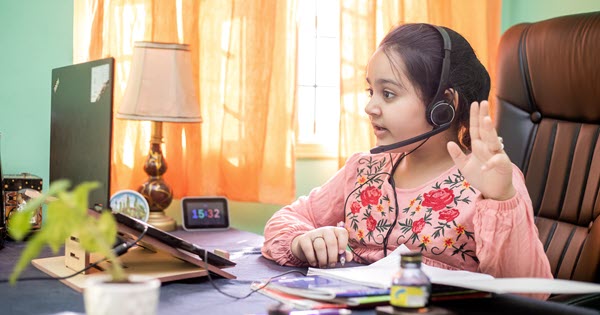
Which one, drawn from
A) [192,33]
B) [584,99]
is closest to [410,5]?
[192,33]

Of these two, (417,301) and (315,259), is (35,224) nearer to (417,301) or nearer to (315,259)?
(315,259)

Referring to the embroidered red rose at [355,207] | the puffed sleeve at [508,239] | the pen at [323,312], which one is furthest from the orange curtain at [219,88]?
the pen at [323,312]

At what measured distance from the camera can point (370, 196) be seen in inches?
57.2

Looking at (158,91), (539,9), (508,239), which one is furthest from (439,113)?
(539,9)

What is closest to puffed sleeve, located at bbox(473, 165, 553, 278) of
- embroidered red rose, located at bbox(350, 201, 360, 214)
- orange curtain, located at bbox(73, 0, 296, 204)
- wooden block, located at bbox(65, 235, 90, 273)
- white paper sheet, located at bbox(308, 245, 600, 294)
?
white paper sheet, located at bbox(308, 245, 600, 294)

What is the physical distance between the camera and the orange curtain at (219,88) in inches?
84.0

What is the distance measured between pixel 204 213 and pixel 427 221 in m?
0.84

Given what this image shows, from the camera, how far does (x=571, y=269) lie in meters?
1.44

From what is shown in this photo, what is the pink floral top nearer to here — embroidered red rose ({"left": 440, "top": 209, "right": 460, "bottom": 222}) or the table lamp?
embroidered red rose ({"left": 440, "top": 209, "right": 460, "bottom": 222})

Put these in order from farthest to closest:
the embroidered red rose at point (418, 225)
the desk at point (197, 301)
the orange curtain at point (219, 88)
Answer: the orange curtain at point (219, 88), the embroidered red rose at point (418, 225), the desk at point (197, 301)

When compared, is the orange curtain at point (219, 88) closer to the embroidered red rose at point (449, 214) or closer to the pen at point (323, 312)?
the embroidered red rose at point (449, 214)

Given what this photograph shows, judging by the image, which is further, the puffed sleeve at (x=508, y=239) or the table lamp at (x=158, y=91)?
the table lamp at (x=158, y=91)

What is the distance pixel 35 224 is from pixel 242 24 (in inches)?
38.5

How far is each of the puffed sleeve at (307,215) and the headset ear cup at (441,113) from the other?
273mm
